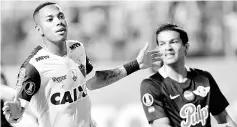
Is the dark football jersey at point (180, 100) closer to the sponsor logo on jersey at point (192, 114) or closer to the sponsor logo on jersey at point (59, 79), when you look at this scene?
the sponsor logo on jersey at point (192, 114)

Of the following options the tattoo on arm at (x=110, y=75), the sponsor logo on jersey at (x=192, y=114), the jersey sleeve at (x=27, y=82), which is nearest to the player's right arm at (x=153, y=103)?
the sponsor logo on jersey at (x=192, y=114)

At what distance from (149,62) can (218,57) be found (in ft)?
16.7

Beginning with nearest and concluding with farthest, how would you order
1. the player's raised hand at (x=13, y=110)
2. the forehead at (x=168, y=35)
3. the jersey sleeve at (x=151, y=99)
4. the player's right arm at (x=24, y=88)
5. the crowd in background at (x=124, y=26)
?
1. the player's raised hand at (x=13, y=110)
2. the player's right arm at (x=24, y=88)
3. the jersey sleeve at (x=151, y=99)
4. the forehead at (x=168, y=35)
5. the crowd in background at (x=124, y=26)

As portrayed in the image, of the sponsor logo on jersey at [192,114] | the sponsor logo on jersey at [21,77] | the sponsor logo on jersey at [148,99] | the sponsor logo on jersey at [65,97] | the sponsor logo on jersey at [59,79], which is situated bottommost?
the sponsor logo on jersey at [192,114]

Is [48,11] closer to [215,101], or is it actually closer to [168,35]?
[168,35]

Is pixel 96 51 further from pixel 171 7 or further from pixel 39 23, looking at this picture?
pixel 39 23

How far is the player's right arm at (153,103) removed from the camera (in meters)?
5.91

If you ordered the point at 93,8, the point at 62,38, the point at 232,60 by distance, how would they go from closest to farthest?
the point at 62,38
the point at 232,60
the point at 93,8

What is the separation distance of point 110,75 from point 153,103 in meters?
0.78

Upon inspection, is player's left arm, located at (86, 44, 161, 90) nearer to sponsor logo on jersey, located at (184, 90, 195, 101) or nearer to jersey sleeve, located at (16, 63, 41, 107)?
sponsor logo on jersey, located at (184, 90, 195, 101)

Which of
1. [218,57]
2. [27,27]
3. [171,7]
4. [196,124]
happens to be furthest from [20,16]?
[196,124]

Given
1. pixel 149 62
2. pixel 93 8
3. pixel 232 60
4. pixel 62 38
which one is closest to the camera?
pixel 62 38

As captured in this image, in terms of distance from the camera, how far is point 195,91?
6.06 meters

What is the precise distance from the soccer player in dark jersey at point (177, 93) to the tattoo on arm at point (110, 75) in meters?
0.59
